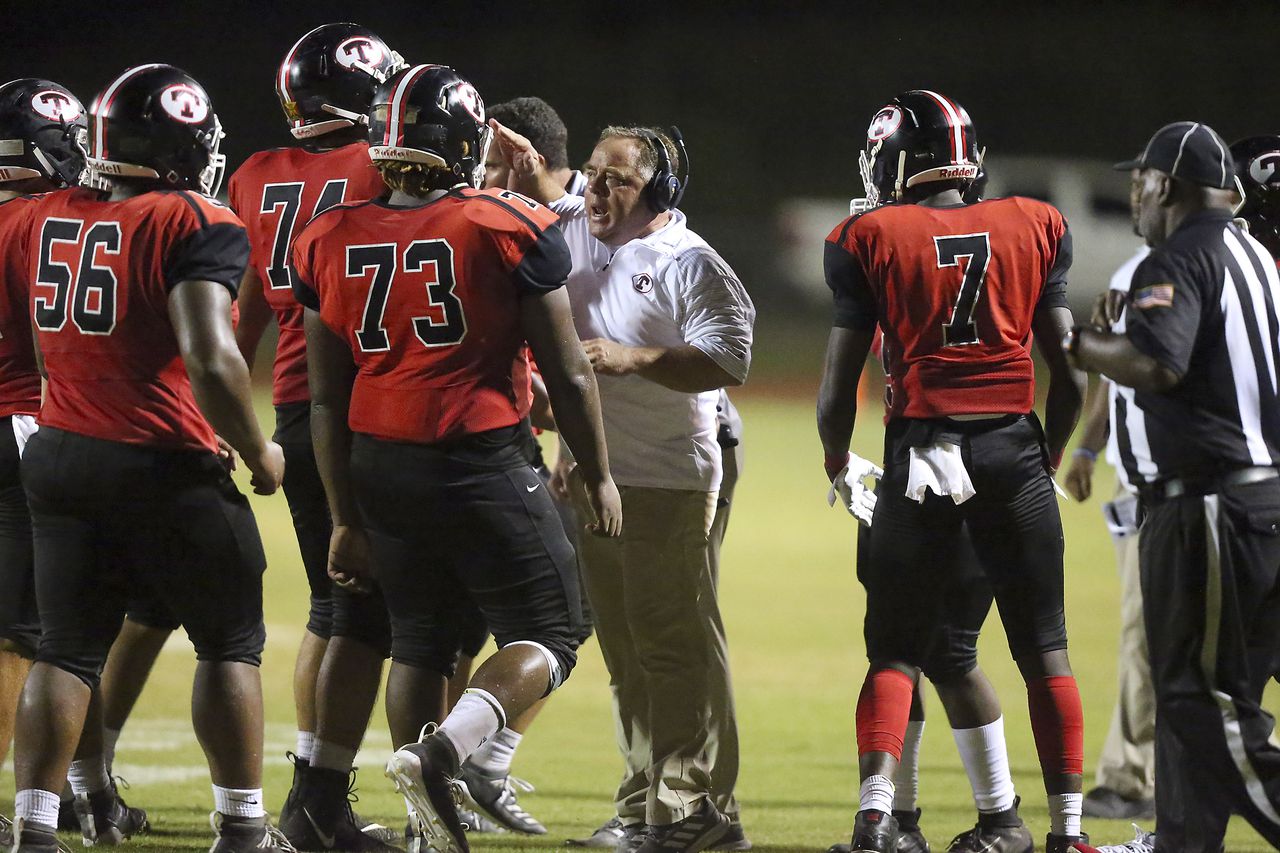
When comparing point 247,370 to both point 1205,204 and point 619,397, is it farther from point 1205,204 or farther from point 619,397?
point 1205,204

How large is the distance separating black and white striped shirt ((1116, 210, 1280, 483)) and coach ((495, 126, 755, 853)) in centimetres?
112

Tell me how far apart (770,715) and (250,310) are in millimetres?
3926

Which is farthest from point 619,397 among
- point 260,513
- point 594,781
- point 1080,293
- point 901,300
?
point 1080,293

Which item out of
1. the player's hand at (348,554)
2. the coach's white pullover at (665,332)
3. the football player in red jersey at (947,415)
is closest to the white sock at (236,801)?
the player's hand at (348,554)

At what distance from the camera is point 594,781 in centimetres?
585

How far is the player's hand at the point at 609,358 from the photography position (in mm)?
3977

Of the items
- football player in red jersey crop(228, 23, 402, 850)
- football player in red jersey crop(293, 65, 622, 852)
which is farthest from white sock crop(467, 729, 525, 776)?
football player in red jersey crop(293, 65, 622, 852)

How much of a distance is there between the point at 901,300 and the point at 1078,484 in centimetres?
128

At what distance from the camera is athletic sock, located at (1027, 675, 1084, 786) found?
152 inches

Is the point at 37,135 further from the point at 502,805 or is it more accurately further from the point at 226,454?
the point at 502,805

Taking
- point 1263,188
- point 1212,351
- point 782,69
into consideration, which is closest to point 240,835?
point 1212,351

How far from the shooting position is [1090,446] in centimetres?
510

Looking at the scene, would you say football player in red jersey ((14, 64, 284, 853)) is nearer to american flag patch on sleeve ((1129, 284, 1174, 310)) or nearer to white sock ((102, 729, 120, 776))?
white sock ((102, 729, 120, 776))

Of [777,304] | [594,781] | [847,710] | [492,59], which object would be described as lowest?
[777,304]
